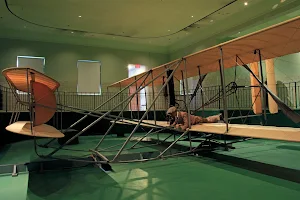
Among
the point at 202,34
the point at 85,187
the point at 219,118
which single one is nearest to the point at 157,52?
the point at 202,34

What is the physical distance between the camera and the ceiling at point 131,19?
8961 millimetres

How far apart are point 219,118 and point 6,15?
31.8ft

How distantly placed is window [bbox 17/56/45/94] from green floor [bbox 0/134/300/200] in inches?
366

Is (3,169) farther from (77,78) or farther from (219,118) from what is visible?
(77,78)

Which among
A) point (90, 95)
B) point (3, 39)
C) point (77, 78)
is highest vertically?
point (3, 39)

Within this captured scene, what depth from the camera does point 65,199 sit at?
2.84m

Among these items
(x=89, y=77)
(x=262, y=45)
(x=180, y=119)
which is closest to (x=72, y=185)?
(x=180, y=119)

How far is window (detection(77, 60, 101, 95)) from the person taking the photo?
13.3 metres

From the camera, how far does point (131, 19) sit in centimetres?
1059

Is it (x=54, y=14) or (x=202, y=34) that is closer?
(x=54, y=14)

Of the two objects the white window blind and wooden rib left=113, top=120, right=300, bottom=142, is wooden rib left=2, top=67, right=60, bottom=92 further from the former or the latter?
the white window blind

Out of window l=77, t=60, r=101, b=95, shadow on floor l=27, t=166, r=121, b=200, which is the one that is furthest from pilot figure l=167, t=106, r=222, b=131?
window l=77, t=60, r=101, b=95

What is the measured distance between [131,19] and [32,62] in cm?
585

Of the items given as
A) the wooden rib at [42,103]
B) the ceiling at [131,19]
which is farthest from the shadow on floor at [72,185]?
the ceiling at [131,19]
